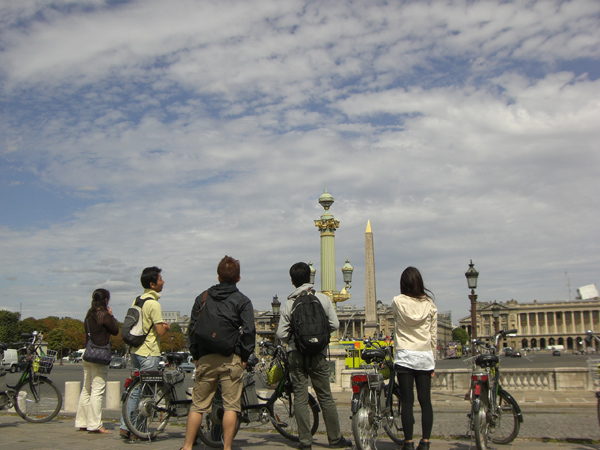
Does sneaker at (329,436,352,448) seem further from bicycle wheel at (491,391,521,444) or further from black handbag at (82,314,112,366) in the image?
black handbag at (82,314,112,366)

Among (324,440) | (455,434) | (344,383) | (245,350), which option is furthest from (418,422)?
(344,383)

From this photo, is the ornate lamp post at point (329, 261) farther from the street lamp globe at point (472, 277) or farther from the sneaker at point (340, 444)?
the sneaker at point (340, 444)

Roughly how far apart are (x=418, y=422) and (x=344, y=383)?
1279 centimetres

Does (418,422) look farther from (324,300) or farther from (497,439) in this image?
(324,300)

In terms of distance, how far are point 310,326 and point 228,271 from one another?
3.45 feet

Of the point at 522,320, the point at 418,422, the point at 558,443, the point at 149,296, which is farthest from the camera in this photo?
the point at 522,320

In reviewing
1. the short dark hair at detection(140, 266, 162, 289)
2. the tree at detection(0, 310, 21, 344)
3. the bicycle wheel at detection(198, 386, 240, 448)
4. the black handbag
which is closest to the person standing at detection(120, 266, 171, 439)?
the short dark hair at detection(140, 266, 162, 289)

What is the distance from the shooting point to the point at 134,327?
7824 mm

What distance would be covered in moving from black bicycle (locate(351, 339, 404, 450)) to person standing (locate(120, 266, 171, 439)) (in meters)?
2.67

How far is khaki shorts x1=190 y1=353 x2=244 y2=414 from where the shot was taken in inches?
246

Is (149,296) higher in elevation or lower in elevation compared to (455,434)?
higher

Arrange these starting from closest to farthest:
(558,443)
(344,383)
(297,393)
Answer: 1. (297,393)
2. (558,443)
3. (344,383)

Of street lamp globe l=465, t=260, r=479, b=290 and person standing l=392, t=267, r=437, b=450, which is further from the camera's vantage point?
street lamp globe l=465, t=260, r=479, b=290

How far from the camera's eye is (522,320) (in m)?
167
